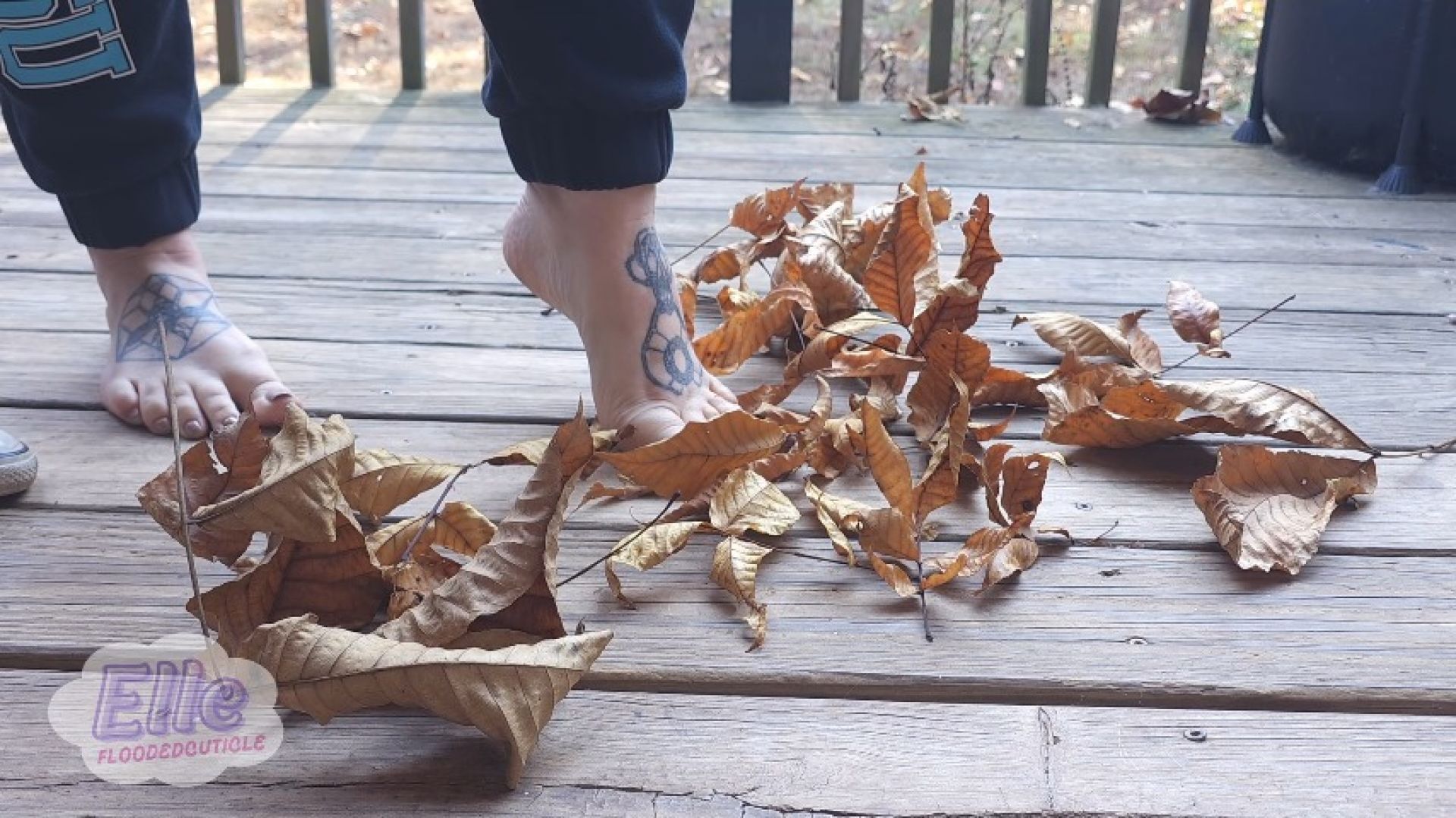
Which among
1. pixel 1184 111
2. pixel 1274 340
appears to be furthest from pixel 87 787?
pixel 1184 111

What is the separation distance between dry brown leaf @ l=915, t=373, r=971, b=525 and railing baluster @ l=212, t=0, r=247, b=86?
89.6 inches

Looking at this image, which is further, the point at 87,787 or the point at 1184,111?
the point at 1184,111

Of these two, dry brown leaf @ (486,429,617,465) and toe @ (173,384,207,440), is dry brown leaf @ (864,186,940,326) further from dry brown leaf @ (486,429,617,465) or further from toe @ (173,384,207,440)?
toe @ (173,384,207,440)

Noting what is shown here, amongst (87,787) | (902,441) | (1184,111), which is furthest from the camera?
(1184,111)

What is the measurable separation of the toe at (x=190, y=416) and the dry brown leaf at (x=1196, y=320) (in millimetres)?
976

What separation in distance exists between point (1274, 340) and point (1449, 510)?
1.45 feet

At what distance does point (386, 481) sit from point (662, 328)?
30 centimetres

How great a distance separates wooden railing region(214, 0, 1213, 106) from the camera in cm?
281

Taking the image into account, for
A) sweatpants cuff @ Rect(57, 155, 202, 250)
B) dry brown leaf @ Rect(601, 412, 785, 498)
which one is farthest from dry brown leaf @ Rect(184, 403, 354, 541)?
sweatpants cuff @ Rect(57, 155, 202, 250)

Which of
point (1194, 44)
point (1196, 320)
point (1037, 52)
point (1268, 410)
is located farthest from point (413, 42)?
point (1268, 410)

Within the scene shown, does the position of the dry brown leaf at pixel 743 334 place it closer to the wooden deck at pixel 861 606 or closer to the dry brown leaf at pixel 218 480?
the wooden deck at pixel 861 606

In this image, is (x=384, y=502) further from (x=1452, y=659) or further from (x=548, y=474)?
(x=1452, y=659)

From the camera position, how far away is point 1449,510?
1.06m

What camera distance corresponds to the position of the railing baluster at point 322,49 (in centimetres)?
289
